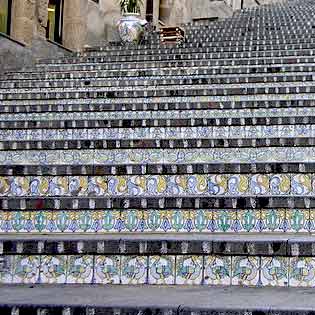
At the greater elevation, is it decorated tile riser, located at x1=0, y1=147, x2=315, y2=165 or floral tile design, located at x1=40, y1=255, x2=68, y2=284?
decorated tile riser, located at x1=0, y1=147, x2=315, y2=165

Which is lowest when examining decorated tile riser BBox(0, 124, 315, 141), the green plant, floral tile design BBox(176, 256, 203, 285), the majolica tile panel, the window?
floral tile design BBox(176, 256, 203, 285)

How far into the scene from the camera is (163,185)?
18.6 feet

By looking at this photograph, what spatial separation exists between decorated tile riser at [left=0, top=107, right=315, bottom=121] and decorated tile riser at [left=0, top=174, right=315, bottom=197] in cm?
212

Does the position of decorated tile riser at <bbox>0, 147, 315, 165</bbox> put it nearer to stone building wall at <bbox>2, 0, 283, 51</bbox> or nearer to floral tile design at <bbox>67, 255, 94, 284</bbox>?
floral tile design at <bbox>67, 255, 94, 284</bbox>

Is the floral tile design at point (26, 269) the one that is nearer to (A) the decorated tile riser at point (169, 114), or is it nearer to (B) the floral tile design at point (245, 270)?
(B) the floral tile design at point (245, 270)

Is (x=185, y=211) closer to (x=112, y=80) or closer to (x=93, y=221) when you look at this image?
(x=93, y=221)

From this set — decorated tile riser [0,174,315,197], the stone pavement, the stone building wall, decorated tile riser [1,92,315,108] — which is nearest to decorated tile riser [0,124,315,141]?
decorated tile riser [1,92,315,108]

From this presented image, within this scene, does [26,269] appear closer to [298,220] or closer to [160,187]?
[298,220]

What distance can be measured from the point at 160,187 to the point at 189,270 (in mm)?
Answer: 1940

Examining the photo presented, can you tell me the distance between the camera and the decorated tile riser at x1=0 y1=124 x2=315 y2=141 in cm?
717

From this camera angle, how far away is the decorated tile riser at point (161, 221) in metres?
4.73

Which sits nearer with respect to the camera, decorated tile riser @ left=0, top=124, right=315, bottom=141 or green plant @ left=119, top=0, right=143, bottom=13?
decorated tile riser @ left=0, top=124, right=315, bottom=141

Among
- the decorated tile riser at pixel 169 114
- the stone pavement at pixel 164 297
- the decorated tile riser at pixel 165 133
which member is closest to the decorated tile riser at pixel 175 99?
the decorated tile riser at pixel 169 114

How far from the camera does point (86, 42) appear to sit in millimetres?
17312
